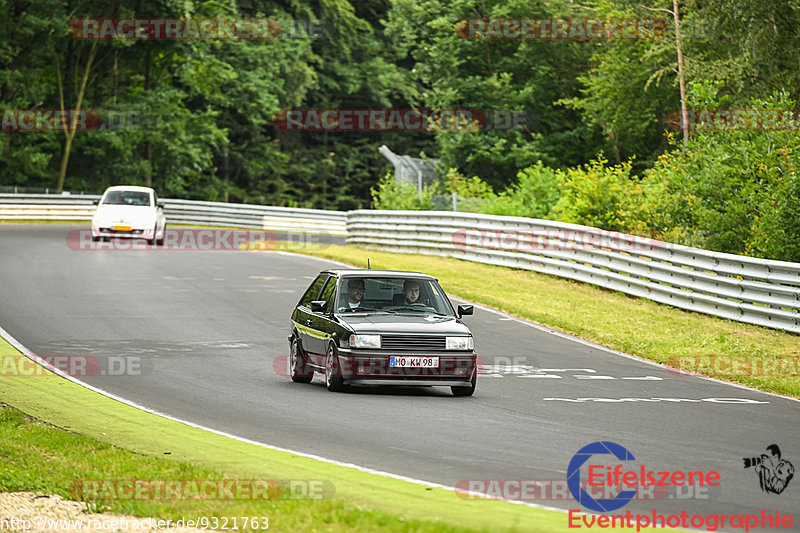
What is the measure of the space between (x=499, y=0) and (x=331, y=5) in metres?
19.6

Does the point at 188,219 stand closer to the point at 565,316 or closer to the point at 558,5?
the point at 558,5

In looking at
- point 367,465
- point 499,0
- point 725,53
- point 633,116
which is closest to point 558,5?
point 499,0

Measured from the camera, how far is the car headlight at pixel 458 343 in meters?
13.8

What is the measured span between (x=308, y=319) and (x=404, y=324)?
1.77m

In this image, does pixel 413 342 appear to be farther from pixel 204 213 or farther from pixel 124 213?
pixel 204 213

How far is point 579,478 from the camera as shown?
926 cm

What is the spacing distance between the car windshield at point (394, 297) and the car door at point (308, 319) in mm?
598

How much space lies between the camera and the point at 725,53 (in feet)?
124

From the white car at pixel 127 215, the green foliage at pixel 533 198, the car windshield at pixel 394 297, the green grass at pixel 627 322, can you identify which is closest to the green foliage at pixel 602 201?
the green grass at pixel 627 322

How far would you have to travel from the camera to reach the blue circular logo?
842 cm

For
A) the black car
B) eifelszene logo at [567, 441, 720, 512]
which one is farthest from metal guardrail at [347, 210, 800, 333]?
eifelszene logo at [567, 441, 720, 512]

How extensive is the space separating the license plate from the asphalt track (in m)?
0.39

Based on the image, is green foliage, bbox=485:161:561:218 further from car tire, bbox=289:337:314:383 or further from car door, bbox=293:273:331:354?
car tire, bbox=289:337:314:383

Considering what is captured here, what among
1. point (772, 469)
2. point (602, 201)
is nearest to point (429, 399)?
point (772, 469)
